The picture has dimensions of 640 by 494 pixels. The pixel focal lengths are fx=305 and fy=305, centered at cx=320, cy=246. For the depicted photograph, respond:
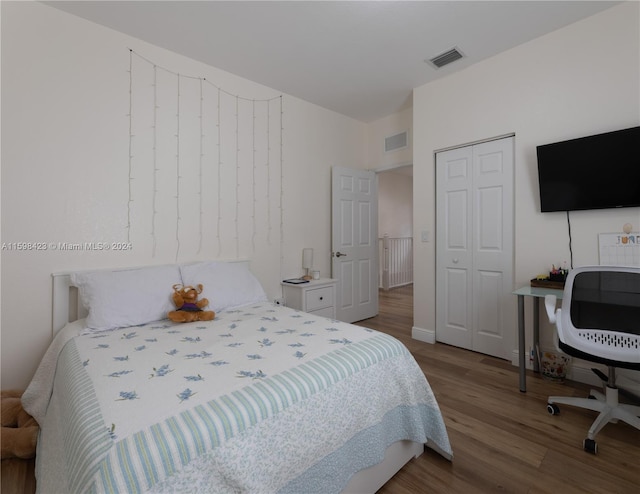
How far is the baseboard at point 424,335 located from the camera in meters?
3.35

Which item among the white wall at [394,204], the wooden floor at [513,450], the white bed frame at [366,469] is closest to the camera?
the white bed frame at [366,469]

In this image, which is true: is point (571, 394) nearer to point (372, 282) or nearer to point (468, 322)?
point (468, 322)

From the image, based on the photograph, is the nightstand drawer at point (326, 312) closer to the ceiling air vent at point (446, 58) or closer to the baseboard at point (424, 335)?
the baseboard at point (424, 335)

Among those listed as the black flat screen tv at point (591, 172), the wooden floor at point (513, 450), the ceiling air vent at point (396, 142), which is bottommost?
the wooden floor at point (513, 450)

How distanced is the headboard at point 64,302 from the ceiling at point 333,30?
1.93m

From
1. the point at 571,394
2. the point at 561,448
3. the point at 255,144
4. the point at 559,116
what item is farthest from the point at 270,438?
the point at 559,116

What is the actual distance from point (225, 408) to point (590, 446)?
1928 mm

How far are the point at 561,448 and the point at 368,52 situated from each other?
3.16m

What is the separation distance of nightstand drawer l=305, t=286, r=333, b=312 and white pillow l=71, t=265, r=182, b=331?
1.40 metres

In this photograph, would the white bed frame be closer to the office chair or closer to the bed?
the bed

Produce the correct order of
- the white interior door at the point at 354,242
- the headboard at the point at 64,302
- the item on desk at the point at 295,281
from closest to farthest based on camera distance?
A: the headboard at the point at 64,302 < the item on desk at the point at 295,281 < the white interior door at the point at 354,242

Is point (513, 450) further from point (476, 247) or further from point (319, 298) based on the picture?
point (319, 298)

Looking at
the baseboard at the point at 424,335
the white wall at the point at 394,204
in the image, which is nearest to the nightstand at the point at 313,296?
the baseboard at the point at 424,335

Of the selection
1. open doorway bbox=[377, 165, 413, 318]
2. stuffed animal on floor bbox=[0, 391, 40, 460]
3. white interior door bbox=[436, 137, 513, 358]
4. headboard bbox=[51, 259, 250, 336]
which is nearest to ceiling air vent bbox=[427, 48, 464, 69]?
white interior door bbox=[436, 137, 513, 358]
